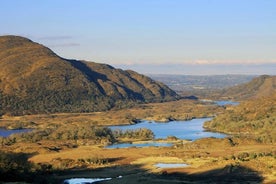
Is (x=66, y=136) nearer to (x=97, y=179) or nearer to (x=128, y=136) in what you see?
(x=128, y=136)

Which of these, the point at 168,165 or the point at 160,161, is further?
the point at 160,161

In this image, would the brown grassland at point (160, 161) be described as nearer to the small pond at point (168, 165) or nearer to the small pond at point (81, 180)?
the small pond at point (81, 180)

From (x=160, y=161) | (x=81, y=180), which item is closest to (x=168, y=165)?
(x=160, y=161)

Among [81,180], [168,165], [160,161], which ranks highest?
[81,180]

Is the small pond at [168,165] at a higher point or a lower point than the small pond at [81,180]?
lower

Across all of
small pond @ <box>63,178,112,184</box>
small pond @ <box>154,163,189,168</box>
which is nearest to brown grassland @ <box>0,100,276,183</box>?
small pond @ <box>63,178,112,184</box>

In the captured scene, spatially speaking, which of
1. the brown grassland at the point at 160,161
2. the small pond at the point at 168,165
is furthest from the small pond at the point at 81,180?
the small pond at the point at 168,165

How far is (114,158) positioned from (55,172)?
26.7 meters

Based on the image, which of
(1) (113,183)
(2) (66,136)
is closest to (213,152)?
(1) (113,183)

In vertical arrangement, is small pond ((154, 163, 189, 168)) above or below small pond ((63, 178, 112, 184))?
below

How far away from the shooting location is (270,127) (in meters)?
178

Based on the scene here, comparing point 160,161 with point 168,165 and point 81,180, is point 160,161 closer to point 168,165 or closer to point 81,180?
point 168,165

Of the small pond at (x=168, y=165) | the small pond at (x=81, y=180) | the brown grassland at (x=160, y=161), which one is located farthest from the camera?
the small pond at (x=168, y=165)

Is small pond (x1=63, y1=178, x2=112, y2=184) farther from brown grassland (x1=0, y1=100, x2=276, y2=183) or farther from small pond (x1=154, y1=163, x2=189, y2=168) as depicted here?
small pond (x1=154, y1=163, x2=189, y2=168)
